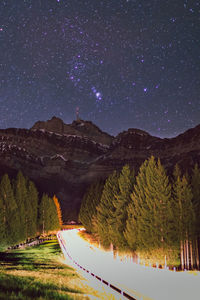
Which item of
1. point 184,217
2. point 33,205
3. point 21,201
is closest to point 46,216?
point 33,205

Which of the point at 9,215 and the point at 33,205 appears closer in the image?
the point at 9,215

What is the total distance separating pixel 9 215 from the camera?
6025 centimetres

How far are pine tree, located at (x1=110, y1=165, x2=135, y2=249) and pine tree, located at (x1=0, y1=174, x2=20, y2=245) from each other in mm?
25120

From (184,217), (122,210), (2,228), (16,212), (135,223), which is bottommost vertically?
(2,228)

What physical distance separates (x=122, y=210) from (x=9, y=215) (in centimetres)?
2811

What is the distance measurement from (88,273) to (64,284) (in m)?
5.99

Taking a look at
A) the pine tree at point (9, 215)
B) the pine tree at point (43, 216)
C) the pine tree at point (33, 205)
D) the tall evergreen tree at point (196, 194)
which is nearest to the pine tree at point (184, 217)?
the tall evergreen tree at point (196, 194)

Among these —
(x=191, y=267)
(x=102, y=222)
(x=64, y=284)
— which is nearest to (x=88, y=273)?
(x=64, y=284)

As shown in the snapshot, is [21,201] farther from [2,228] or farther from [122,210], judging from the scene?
[122,210]

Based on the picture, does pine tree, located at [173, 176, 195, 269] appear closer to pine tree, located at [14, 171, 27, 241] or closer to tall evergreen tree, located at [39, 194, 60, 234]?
pine tree, located at [14, 171, 27, 241]

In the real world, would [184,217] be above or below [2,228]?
above

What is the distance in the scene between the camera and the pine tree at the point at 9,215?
196ft

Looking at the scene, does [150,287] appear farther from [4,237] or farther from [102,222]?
[4,237]

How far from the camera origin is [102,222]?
48.2 meters
